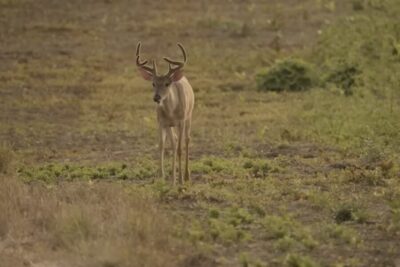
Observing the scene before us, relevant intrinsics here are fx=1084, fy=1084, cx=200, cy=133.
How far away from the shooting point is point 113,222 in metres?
10.7

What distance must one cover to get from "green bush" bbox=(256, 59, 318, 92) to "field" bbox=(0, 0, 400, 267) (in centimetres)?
5

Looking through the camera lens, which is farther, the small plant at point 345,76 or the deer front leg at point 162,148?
the small plant at point 345,76

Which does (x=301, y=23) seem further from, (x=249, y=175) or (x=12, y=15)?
(x=249, y=175)

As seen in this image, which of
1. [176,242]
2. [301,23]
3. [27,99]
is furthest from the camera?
[301,23]

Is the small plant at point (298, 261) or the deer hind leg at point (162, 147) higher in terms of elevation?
the deer hind leg at point (162, 147)

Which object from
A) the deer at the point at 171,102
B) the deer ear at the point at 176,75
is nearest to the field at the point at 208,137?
the deer at the point at 171,102

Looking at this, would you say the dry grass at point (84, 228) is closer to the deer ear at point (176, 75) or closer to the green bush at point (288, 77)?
the deer ear at point (176, 75)

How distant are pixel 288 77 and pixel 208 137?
18.4 feet

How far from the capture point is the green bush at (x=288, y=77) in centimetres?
2366

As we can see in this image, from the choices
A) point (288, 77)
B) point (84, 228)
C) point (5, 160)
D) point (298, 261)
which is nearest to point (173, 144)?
point (5, 160)

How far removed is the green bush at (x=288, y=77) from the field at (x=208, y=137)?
0.05 metres

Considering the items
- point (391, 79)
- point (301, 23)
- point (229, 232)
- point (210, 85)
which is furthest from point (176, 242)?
point (301, 23)

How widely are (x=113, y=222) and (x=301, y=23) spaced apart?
77.4ft

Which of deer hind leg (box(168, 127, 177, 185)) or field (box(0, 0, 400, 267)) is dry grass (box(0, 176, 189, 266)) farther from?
deer hind leg (box(168, 127, 177, 185))
